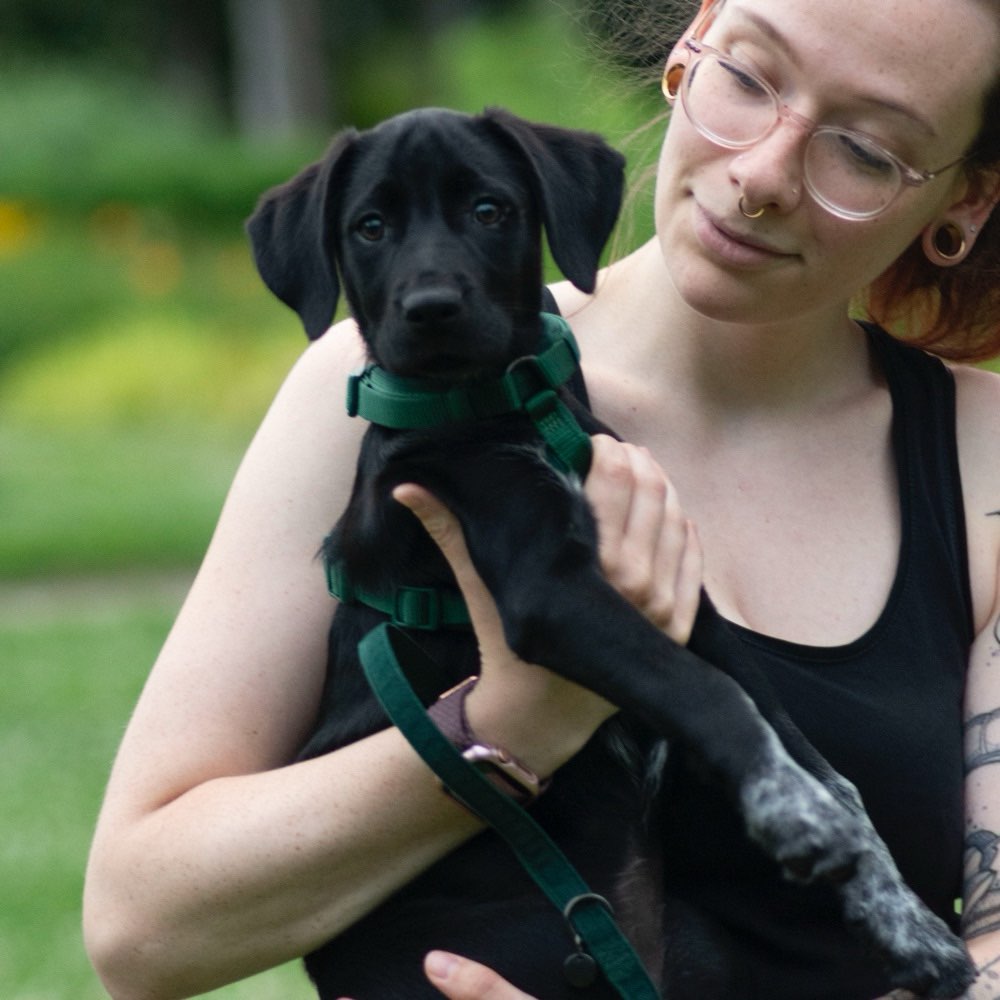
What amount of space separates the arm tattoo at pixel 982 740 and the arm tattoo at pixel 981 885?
10 centimetres

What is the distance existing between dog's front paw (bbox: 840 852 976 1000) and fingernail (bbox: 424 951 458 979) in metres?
0.53

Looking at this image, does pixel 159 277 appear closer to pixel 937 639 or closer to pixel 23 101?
pixel 23 101

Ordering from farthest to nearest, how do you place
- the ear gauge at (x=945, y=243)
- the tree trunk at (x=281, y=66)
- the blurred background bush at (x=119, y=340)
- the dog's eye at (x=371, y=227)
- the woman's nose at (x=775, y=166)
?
the tree trunk at (x=281, y=66) < the blurred background bush at (x=119, y=340) < the ear gauge at (x=945, y=243) < the dog's eye at (x=371, y=227) < the woman's nose at (x=775, y=166)

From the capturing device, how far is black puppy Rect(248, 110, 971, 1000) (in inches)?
92.7

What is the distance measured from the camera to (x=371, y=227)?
2.77m

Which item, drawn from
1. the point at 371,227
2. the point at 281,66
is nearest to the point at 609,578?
the point at 371,227

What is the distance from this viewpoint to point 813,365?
294 cm

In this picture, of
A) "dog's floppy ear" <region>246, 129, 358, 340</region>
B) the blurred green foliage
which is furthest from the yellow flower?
"dog's floppy ear" <region>246, 129, 358, 340</region>

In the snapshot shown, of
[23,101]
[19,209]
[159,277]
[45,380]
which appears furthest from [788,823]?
[23,101]

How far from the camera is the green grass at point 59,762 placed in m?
4.70

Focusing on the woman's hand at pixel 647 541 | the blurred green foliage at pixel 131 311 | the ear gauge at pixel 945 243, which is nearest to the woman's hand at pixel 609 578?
the woman's hand at pixel 647 541

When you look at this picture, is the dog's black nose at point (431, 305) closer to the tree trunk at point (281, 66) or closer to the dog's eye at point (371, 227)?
the dog's eye at point (371, 227)

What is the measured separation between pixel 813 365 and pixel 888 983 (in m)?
0.98

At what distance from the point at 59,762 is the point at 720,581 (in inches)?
163
